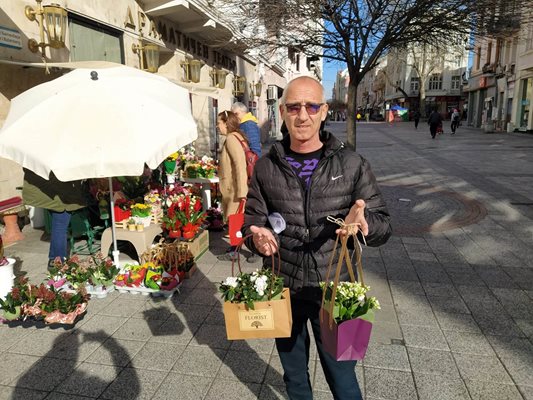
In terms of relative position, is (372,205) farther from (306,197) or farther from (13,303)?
(13,303)

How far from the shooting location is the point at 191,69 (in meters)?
11.4

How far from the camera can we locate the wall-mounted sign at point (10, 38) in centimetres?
593

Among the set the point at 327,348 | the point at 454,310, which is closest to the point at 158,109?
the point at 327,348

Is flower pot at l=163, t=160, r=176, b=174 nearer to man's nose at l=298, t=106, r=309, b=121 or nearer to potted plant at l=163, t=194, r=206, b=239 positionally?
potted plant at l=163, t=194, r=206, b=239

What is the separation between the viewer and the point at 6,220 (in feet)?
19.5

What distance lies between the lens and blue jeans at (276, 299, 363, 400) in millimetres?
1944

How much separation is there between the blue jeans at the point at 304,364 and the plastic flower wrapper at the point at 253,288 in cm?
25

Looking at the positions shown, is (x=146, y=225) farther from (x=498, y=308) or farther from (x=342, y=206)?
(x=498, y=308)

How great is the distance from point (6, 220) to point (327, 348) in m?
5.90

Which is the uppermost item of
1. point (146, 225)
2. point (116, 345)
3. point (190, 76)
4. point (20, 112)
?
point (190, 76)

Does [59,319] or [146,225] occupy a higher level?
[146,225]

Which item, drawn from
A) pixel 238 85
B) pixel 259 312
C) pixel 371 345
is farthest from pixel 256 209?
pixel 238 85

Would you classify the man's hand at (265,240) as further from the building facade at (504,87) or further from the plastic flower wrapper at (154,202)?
the building facade at (504,87)

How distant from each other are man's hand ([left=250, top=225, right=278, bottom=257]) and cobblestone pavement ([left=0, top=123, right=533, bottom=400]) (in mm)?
1268
